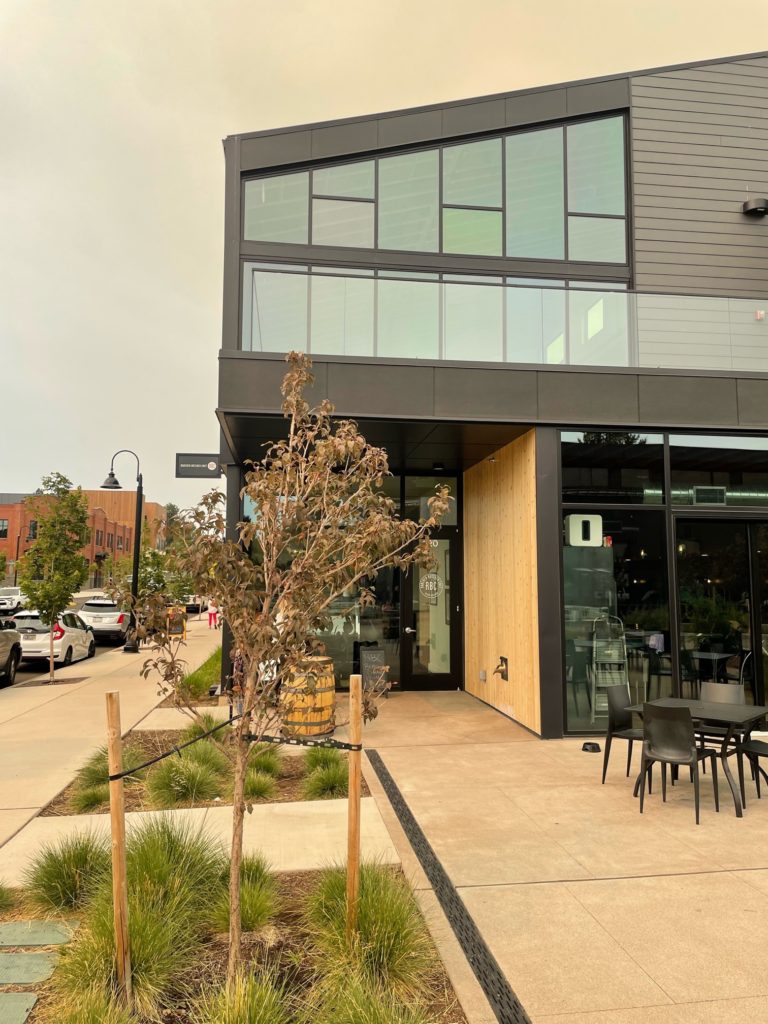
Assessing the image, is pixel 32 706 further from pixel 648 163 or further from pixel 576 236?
pixel 648 163

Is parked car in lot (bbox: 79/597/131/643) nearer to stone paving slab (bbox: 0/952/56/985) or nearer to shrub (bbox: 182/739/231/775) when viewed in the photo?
shrub (bbox: 182/739/231/775)

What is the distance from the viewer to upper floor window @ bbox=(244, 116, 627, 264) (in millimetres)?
10609

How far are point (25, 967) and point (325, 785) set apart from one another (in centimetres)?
299

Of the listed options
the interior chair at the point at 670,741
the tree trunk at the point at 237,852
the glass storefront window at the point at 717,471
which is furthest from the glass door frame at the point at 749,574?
the tree trunk at the point at 237,852

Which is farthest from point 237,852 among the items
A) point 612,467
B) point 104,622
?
point 104,622

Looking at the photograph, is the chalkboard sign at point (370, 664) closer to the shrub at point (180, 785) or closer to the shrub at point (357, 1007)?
the shrub at point (180, 785)

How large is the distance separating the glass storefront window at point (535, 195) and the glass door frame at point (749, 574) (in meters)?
4.84

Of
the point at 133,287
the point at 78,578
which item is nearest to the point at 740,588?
the point at 78,578

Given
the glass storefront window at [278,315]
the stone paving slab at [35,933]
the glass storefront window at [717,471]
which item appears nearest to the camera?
the stone paving slab at [35,933]

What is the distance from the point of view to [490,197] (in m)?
10.8

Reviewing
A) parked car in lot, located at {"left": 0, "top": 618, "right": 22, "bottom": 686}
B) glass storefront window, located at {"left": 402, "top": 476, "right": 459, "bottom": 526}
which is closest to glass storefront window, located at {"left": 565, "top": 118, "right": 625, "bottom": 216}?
glass storefront window, located at {"left": 402, "top": 476, "right": 459, "bottom": 526}

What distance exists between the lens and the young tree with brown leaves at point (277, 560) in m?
2.90

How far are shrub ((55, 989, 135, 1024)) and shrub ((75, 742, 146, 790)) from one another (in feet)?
11.2

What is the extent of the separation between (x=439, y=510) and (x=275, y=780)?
402 cm
